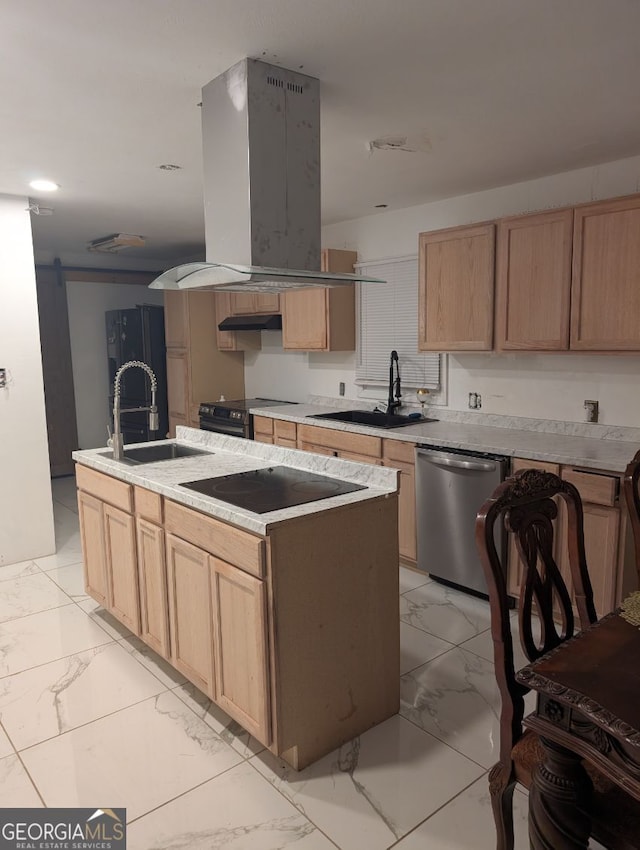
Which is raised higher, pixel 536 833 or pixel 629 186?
pixel 629 186

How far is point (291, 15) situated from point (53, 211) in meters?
3.28

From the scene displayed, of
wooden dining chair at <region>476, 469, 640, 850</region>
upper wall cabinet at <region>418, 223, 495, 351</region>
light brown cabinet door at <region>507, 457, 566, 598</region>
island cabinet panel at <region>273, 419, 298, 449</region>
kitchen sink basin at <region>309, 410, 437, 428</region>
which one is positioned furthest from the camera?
island cabinet panel at <region>273, 419, 298, 449</region>

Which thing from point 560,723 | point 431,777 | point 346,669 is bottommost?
point 431,777

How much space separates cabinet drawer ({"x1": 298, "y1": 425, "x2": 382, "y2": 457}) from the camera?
3953mm

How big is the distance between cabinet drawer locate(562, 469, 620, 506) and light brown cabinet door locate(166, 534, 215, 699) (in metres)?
1.81

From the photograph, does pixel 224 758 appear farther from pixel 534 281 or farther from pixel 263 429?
pixel 263 429

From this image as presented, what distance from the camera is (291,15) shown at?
1819mm

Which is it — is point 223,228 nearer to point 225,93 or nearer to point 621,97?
point 225,93

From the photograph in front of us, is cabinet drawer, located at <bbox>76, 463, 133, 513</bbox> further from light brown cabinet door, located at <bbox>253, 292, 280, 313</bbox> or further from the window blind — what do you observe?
light brown cabinet door, located at <bbox>253, 292, 280, 313</bbox>

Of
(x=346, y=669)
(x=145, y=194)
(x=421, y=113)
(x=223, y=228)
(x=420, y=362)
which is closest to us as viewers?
(x=346, y=669)

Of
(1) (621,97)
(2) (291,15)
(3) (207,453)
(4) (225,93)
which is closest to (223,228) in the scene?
(4) (225,93)

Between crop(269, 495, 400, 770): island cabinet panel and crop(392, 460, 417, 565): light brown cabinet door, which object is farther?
crop(392, 460, 417, 565): light brown cabinet door

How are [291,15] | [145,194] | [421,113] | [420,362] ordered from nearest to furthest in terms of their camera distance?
[291,15], [421,113], [145,194], [420,362]
